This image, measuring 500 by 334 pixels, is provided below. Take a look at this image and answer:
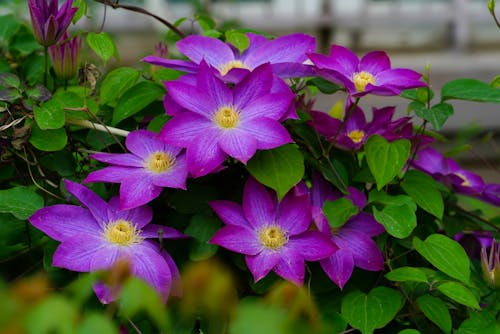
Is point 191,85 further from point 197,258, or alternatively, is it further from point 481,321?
point 481,321

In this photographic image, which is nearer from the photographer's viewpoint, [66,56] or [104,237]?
[104,237]

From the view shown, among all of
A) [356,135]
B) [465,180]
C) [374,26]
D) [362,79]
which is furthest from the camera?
[374,26]

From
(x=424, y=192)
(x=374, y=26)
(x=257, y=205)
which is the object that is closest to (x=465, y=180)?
(x=424, y=192)

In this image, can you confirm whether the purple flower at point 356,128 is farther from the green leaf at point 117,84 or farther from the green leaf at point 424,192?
the green leaf at point 117,84

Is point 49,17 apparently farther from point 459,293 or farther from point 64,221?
point 459,293

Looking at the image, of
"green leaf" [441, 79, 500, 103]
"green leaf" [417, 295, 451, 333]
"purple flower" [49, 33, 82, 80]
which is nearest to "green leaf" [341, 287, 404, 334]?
"green leaf" [417, 295, 451, 333]

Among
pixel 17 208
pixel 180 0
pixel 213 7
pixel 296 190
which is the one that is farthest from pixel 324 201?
pixel 180 0

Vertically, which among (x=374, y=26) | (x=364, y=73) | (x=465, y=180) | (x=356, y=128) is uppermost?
(x=364, y=73)
